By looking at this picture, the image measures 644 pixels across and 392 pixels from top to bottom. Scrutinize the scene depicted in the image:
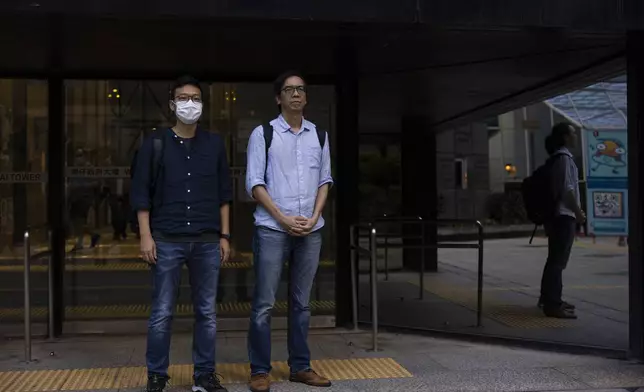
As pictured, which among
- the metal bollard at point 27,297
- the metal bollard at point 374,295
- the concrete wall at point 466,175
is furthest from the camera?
the concrete wall at point 466,175

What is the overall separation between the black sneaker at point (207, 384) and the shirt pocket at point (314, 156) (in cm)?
149

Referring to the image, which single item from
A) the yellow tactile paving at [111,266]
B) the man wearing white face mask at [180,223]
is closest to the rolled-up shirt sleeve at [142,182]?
the man wearing white face mask at [180,223]

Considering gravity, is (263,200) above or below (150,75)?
below

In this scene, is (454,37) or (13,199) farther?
(13,199)

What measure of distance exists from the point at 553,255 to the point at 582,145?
5.04 feet

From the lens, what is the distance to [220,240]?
14.6ft

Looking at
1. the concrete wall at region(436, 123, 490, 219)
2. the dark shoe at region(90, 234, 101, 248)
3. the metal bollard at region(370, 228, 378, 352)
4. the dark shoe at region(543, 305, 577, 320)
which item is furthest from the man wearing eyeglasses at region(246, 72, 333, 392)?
the concrete wall at region(436, 123, 490, 219)

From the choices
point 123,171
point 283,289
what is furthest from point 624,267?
point 123,171

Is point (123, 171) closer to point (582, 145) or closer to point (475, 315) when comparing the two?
point (475, 315)

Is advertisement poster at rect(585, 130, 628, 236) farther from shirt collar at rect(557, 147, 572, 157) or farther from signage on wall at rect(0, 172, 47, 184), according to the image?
signage on wall at rect(0, 172, 47, 184)

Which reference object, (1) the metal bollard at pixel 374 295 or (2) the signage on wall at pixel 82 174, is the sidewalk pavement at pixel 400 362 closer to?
(1) the metal bollard at pixel 374 295

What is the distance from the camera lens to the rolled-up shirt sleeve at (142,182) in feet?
13.9

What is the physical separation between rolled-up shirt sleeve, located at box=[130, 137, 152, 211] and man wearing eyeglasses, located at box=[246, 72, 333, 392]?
0.63 m

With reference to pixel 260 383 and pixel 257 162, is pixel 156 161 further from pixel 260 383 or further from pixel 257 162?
pixel 260 383
